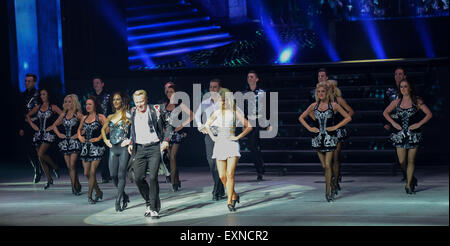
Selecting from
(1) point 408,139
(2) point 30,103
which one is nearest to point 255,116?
(1) point 408,139

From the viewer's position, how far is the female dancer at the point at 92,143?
1113 centimetres

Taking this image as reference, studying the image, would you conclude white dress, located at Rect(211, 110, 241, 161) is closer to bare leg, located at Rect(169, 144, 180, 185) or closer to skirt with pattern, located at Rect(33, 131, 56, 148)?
bare leg, located at Rect(169, 144, 180, 185)

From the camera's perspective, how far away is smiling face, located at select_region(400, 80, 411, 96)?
11.1 m

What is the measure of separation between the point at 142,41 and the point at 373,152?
6966 millimetres

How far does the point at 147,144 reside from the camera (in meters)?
9.57

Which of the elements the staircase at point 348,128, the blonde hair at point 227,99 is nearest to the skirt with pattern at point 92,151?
the blonde hair at point 227,99

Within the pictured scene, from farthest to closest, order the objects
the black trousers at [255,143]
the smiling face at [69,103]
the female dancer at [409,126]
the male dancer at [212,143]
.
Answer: the black trousers at [255,143] → the smiling face at [69,103] → the female dancer at [409,126] → the male dancer at [212,143]

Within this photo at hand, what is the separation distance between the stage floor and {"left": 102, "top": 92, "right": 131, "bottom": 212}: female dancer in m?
0.38

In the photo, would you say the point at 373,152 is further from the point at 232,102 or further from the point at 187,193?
the point at 232,102

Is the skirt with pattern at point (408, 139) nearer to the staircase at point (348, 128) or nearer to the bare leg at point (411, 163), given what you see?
the bare leg at point (411, 163)

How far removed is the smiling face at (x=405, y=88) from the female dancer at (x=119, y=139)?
4261mm

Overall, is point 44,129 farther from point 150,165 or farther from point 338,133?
point 338,133

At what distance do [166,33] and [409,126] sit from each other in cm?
944

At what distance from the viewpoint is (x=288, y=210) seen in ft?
32.5
